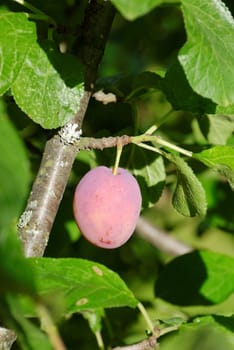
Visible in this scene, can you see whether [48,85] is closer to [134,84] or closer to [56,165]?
[56,165]

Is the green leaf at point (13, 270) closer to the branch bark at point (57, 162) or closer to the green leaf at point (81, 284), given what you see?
the green leaf at point (81, 284)

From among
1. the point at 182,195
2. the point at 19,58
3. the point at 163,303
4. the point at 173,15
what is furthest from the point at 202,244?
the point at 19,58

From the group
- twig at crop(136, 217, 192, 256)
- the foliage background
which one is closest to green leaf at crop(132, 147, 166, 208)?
the foliage background

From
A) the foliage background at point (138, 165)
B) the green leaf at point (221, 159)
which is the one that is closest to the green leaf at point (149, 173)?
the foliage background at point (138, 165)

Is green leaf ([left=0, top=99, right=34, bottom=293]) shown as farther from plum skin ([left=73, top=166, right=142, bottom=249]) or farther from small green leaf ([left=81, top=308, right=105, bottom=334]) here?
small green leaf ([left=81, top=308, right=105, bottom=334])

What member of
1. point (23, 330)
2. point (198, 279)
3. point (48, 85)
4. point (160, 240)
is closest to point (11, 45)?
point (48, 85)

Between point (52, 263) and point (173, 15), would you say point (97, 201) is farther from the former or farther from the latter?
point (173, 15)
